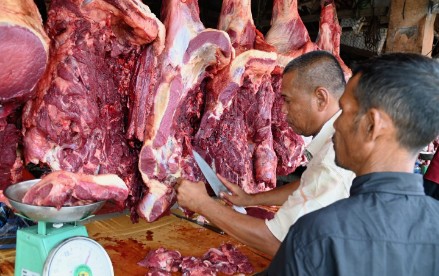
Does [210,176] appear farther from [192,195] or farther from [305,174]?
[305,174]

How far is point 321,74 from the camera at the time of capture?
259cm

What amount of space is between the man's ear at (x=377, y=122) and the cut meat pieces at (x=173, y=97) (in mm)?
1707

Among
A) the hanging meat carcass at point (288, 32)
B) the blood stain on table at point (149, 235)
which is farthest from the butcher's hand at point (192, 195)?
the hanging meat carcass at point (288, 32)

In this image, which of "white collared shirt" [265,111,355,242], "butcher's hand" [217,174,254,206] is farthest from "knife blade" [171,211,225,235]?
"white collared shirt" [265,111,355,242]

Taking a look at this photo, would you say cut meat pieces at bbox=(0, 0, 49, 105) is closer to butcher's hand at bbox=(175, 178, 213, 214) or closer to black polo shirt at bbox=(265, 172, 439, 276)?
butcher's hand at bbox=(175, 178, 213, 214)

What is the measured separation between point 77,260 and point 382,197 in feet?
4.58

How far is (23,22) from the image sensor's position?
2.16 meters

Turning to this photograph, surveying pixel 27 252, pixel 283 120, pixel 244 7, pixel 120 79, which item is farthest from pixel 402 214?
pixel 283 120

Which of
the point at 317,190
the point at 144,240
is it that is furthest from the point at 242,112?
the point at 317,190

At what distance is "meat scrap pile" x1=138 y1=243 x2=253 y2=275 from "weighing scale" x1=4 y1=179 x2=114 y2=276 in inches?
21.6

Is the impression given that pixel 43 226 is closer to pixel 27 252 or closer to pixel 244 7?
pixel 27 252

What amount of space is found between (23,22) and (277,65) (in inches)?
92.5

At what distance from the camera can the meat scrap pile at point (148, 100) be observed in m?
2.56

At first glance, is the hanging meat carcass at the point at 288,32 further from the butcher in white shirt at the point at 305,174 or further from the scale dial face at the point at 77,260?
the scale dial face at the point at 77,260
